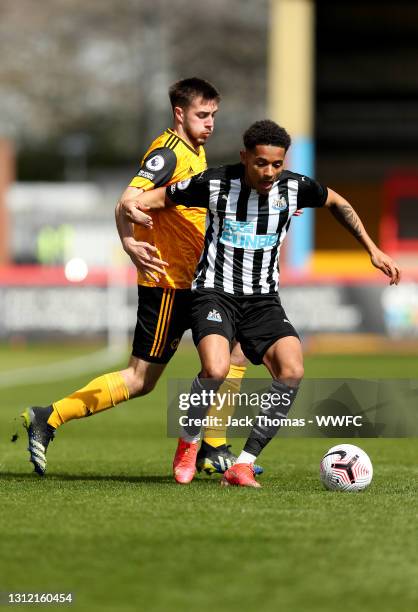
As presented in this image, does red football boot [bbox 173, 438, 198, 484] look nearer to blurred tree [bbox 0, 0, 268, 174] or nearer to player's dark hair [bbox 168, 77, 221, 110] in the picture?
player's dark hair [bbox 168, 77, 221, 110]

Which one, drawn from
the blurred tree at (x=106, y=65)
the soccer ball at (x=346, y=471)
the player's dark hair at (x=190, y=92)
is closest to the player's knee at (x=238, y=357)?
the soccer ball at (x=346, y=471)

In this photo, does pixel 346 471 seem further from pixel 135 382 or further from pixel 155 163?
pixel 155 163

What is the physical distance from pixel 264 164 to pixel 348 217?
2.34 ft

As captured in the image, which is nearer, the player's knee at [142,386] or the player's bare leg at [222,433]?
the player's knee at [142,386]

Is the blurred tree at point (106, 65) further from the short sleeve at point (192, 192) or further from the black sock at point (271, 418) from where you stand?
the black sock at point (271, 418)

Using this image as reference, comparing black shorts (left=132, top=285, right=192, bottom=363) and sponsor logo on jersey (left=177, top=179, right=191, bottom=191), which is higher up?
Result: sponsor logo on jersey (left=177, top=179, right=191, bottom=191)

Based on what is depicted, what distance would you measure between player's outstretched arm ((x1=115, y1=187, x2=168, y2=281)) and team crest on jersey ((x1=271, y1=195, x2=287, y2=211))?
0.64 meters

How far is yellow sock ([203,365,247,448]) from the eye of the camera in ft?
23.3

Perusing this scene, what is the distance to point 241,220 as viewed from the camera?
21.8 ft

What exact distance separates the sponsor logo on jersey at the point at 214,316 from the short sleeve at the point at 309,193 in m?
0.72

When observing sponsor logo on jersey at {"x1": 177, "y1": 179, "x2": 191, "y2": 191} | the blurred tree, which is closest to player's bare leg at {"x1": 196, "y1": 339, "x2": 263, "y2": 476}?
sponsor logo on jersey at {"x1": 177, "y1": 179, "x2": 191, "y2": 191}

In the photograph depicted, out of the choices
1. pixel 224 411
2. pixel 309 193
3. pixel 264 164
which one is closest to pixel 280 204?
pixel 309 193

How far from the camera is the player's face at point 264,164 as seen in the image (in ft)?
21.1

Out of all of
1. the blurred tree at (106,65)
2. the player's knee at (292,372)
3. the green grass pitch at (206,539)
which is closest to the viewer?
the green grass pitch at (206,539)
